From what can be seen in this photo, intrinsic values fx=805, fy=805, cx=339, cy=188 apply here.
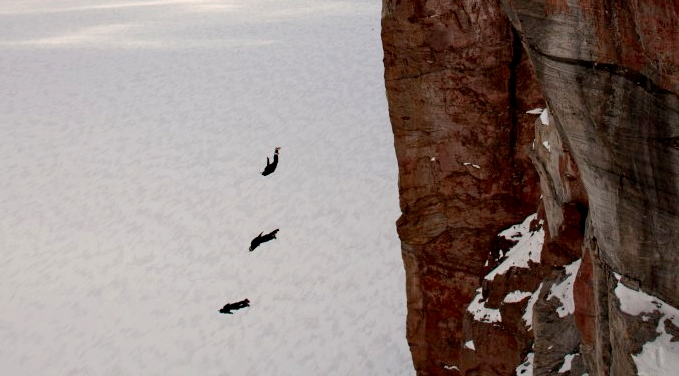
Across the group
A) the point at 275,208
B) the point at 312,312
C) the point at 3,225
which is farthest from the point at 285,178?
the point at 3,225

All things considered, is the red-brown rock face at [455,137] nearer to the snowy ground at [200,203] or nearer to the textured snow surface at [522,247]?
the textured snow surface at [522,247]

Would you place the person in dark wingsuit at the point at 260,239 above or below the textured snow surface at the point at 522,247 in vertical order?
below

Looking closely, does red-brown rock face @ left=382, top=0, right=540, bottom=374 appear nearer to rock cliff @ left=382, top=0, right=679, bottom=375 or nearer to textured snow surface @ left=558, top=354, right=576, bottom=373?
rock cliff @ left=382, top=0, right=679, bottom=375

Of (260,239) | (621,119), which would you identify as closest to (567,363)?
(621,119)

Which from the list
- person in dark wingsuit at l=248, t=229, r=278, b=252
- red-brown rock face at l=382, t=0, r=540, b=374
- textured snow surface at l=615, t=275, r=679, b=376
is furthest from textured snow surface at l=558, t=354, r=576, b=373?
person in dark wingsuit at l=248, t=229, r=278, b=252

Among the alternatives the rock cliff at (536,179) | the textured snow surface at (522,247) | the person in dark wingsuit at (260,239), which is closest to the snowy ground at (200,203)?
the person in dark wingsuit at (260,239)

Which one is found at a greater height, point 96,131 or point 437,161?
point 437,161

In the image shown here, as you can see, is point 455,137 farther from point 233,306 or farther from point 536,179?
point 233,306

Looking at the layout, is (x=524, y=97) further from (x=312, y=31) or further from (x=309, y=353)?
(x=312, y=31)
